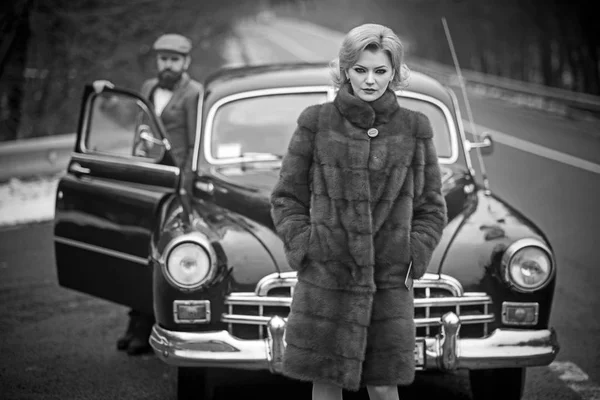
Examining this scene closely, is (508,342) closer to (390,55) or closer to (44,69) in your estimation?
Result: (390,55)

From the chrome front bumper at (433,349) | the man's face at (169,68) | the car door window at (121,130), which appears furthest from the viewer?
the man's face at (169,68)

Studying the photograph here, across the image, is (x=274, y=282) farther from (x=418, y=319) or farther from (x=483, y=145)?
(x=483, y=145)

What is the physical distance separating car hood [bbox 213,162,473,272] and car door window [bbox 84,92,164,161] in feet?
1.48

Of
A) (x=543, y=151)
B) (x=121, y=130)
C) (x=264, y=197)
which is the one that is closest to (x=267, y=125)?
(x=264, y=197)

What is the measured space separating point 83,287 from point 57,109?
11.6 meters

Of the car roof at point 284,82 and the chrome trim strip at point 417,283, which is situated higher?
the car roof at point 284,82

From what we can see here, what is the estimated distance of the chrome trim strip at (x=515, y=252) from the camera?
14.7 ft

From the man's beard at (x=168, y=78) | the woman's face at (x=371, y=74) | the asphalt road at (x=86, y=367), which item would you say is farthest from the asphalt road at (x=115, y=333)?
the woman's face at (x=371, y=74)

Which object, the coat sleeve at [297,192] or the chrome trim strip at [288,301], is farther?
the chrome trim strip at [288,301]

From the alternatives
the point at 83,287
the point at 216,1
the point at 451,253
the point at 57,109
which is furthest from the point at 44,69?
the point at 451,253

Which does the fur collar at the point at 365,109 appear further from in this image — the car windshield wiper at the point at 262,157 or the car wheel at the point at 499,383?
the car windshield wiper at the point at 262,157

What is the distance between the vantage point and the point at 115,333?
621 cm

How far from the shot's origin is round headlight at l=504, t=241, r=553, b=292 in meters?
4.47

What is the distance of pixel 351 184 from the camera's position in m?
3.33
